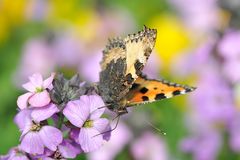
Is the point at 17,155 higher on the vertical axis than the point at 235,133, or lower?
lower

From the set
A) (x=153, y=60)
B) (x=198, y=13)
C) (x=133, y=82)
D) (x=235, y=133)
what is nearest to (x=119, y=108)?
(x=133, y=82)

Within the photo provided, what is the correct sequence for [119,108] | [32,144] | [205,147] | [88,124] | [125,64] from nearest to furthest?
[32,144] → [88,124] → [119,108] → [125,64] → [205,147]

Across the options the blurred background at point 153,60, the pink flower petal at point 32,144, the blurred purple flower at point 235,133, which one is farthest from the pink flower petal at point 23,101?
the blurred purple flower at point 235,133

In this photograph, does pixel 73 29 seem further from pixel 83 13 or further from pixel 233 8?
pixel 233 8

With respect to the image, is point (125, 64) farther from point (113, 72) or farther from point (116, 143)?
point (116, 143)

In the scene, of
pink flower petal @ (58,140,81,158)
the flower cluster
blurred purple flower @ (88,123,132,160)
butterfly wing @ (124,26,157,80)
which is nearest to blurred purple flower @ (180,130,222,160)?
blurred purple flower @ (88,123,132,160)
